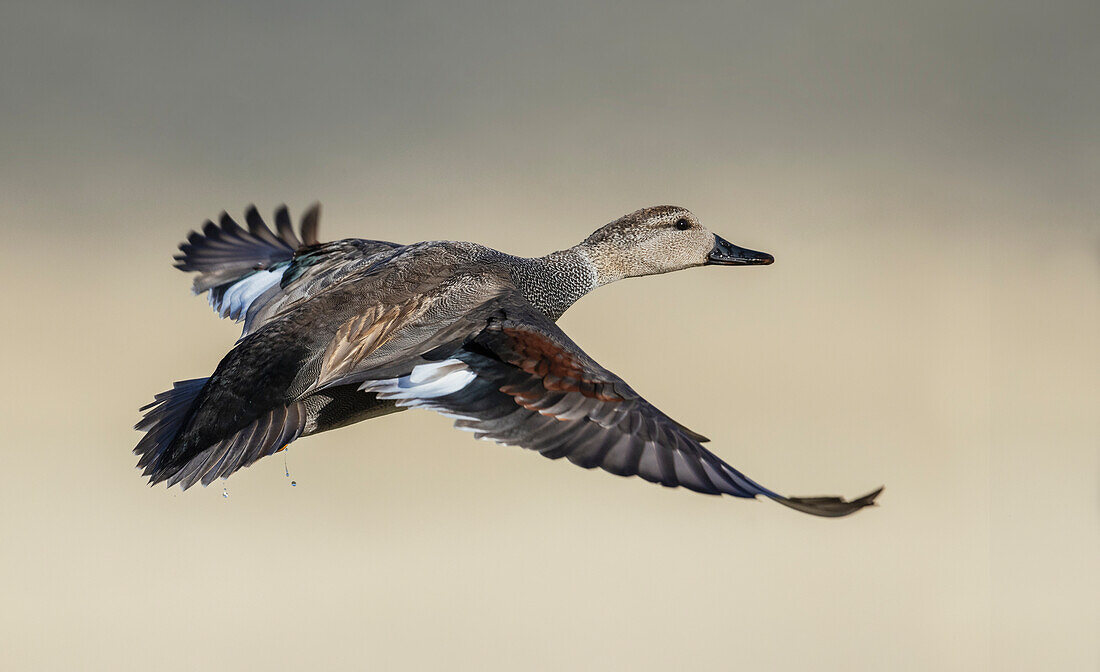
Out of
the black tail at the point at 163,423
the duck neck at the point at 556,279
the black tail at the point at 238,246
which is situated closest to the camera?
the black tail at the point at 163,423

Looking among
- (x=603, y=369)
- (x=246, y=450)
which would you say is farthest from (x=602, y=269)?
(x=246, y=450)

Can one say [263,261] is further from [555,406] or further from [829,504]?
[829,504]

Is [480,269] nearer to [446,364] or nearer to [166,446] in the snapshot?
[446,364]

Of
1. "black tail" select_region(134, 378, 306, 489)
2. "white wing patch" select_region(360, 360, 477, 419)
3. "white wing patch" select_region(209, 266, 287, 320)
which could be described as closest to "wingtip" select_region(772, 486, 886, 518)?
"white wing patch" select_region(360, 360, 477, 419)

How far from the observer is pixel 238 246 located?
1284 mm

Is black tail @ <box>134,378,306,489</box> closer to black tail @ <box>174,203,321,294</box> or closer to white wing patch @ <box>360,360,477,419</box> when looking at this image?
white wing patch @ <box>360,360,477,419</box>

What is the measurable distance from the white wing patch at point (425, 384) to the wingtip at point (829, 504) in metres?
0.26

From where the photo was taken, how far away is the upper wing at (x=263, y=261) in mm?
980

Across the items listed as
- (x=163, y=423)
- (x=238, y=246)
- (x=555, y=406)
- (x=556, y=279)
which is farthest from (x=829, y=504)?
(x=238, y=246)

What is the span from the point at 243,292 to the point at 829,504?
81 centimetres

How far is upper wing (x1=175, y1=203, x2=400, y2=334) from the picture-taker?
3.22 feet

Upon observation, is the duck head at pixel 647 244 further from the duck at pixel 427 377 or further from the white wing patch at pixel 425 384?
the white wing patch at pixel 425 384

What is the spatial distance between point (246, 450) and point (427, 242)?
10.5 inches

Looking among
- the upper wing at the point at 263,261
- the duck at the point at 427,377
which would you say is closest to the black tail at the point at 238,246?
the upper wing at the point at 263,261
